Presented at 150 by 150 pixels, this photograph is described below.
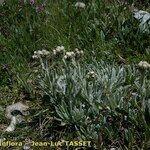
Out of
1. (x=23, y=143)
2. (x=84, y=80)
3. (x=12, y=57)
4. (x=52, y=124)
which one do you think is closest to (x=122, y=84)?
(x=84, y=80)

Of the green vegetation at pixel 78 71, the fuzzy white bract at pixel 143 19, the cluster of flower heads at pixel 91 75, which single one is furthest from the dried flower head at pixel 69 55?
the fuzzy white bract at pixel 143 19

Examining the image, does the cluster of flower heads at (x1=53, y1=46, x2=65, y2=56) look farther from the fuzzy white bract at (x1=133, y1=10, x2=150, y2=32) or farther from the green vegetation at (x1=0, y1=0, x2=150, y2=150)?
the fuzzy white bract at (x1=133, y1=10, x2=150, y2=32)

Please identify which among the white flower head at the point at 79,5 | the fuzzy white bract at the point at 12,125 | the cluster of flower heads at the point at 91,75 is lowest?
the fuzzy white bract at the point at 12,125

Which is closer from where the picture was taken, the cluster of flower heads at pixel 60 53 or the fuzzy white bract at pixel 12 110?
the cluster of flower heads at pixel 60 53

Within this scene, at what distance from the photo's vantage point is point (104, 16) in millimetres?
6867

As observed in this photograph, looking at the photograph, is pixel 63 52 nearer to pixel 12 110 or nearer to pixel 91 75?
pixel 91 75

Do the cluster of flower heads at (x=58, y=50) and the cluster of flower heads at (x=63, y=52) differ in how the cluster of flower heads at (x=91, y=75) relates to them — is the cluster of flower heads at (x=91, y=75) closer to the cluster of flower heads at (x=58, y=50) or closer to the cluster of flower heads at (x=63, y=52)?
the cluster of flower heads at (x=63, y=52)

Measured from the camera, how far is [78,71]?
16.7ft

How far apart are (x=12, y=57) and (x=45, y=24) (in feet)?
3.07

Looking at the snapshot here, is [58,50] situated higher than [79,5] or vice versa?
[79,5]

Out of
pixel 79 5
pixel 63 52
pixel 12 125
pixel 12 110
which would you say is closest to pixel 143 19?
pixel 79 5

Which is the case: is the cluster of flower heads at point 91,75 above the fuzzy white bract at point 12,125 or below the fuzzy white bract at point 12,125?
above

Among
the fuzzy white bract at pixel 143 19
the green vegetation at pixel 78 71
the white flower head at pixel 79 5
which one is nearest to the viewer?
the green vegetation at pixel 78 71

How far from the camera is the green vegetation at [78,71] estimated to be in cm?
459
